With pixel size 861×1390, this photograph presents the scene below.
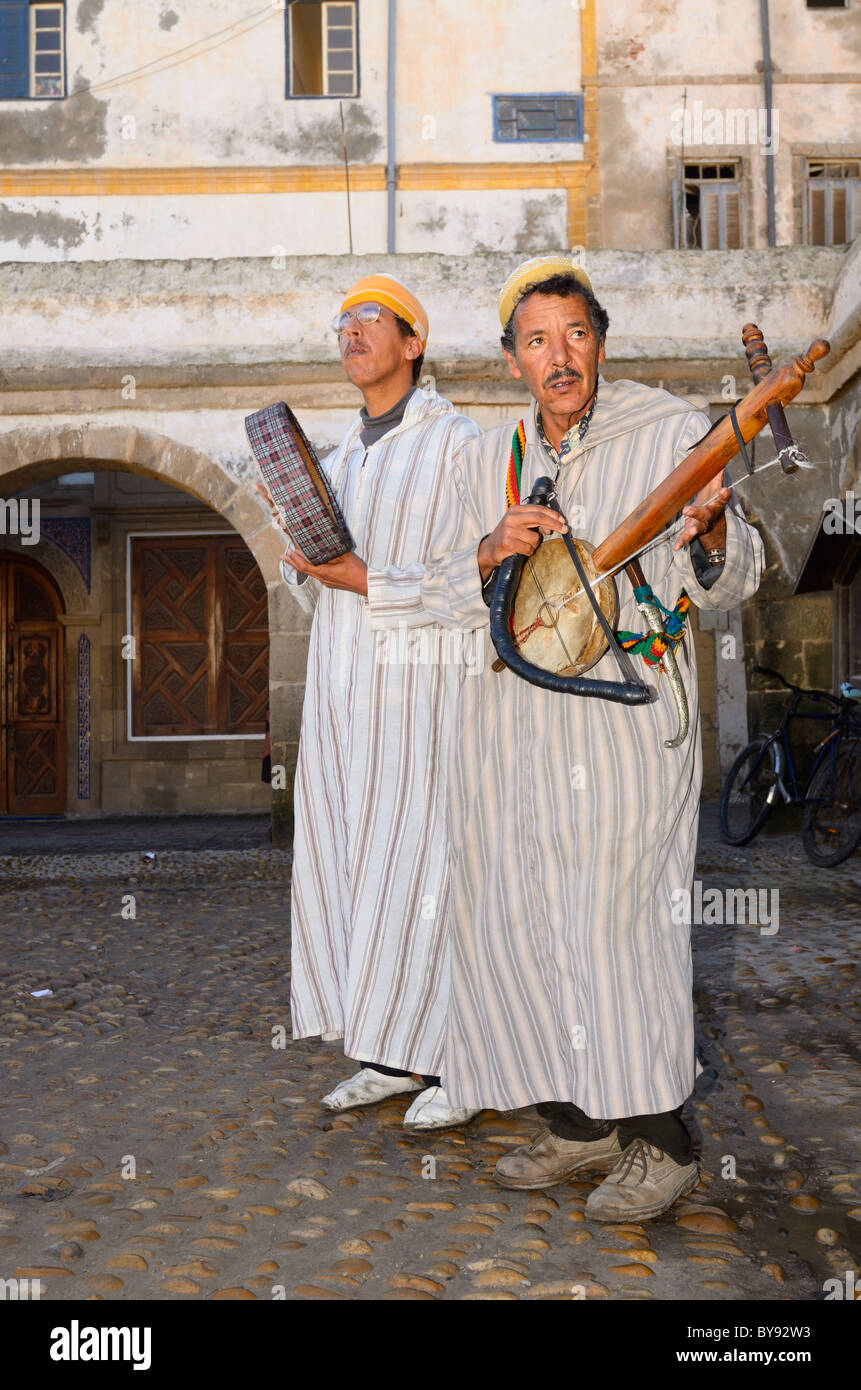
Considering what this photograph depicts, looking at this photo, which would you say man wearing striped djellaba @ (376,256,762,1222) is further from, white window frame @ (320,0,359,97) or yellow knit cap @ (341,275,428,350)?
white window frame @ (320,0,359,97)

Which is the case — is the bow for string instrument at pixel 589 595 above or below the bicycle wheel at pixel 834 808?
above

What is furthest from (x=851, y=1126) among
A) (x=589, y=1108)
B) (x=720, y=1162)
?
(x=589, y=1108)

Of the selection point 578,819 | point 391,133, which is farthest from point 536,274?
point 391,133

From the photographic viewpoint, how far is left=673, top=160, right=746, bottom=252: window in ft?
51.4

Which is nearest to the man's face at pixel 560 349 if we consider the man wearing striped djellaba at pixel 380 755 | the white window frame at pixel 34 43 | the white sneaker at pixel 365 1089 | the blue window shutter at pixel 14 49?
the man wearing striped djellaba at pixel 380 755

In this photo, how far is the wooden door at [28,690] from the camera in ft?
45.2

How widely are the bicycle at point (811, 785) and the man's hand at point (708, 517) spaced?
504cm

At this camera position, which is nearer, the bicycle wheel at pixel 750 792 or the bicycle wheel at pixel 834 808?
the bicycle wheel at pixel 834 808

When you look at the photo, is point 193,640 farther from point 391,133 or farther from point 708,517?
point 708,517

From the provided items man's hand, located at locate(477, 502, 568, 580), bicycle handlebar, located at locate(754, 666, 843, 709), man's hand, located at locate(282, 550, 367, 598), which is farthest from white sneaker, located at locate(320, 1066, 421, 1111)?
bicycle handlebar, located at locate(754, 666, 843, 709)

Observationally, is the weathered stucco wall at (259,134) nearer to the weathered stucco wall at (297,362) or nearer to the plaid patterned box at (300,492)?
the weathered stucco wall at (297,362)

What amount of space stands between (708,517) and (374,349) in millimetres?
1211

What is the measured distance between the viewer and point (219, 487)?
8477mm

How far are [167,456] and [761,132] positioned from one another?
1066cm
